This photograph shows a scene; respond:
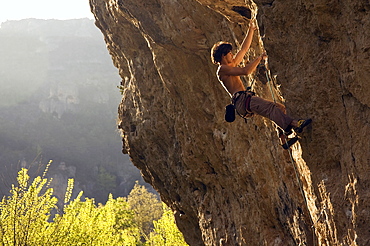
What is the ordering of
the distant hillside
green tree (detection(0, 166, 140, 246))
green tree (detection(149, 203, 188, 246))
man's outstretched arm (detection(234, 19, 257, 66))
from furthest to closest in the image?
the distant hillside, green tree (detection(149, 203, 188, 246)), green tree (detection(0, 166, 140, 246)), man's outstretched arm (detection(234, 19, 257, 66))

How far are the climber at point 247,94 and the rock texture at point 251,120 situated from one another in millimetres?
181

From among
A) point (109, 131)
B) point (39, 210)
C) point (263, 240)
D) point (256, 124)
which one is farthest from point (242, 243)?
point (109, 131)

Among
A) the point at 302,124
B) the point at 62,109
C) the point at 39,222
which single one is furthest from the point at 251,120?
the point at 62,109

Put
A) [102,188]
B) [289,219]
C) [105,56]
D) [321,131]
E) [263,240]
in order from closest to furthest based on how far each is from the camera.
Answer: [321,131] → [289,219] → [263,240] → [102,188] → [105,56]

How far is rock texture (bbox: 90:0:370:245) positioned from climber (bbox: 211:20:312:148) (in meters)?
0.18

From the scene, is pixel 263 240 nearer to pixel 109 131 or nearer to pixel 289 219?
pixel 289 219

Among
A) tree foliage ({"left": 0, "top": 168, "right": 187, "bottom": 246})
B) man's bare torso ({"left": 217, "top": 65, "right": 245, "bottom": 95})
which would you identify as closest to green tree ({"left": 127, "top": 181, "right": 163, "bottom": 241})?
tree foliage ({"left": 0, "top": 168, "right": 187, "bottom": 246})

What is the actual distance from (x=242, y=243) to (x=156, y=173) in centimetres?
411

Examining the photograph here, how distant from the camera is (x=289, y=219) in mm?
6469

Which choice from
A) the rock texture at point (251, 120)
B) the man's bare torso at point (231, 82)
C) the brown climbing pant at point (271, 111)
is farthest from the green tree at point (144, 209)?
the brown climbing pant at point (271, 111)

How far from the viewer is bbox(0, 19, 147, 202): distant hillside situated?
77.5 m

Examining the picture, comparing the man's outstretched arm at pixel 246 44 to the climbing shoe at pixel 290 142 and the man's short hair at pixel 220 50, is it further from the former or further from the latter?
the climbing shoe at pixel 290 142

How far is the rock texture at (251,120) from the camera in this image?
424 cm

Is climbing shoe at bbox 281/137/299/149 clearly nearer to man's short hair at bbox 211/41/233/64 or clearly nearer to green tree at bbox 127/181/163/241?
man's short hair at bbox 211/41/233/64
